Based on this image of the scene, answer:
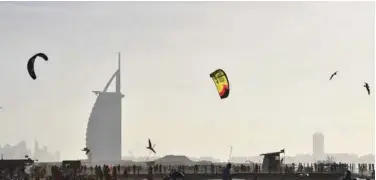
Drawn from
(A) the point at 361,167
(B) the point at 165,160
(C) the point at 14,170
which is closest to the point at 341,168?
(A) the point at 361,167

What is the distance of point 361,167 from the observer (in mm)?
82625

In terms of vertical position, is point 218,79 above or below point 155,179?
above

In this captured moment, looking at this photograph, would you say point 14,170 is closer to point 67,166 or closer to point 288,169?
point 67,166

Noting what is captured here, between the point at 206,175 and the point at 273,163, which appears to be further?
the point at 273,163

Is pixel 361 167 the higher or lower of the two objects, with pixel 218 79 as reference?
lower

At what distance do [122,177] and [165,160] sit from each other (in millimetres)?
77934

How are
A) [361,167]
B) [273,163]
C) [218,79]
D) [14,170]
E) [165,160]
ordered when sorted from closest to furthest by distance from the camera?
1. [218,79]
2. [14,170]
3. [273,163]
4. [361,167]
5. [165,160]

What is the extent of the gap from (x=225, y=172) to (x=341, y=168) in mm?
39616

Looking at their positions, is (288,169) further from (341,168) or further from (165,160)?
(165,160)

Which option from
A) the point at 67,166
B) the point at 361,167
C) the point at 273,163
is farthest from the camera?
the point at 361,167

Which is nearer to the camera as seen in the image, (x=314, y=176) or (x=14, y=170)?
(x=14, y=170)

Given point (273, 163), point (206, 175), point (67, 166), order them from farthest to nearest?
point (273, 163) < point (206, 175) < point (67, 166)

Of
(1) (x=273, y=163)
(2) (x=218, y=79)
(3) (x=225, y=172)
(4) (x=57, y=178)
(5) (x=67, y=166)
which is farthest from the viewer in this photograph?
(1) (x=273, y=163)

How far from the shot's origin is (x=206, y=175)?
64.2m
